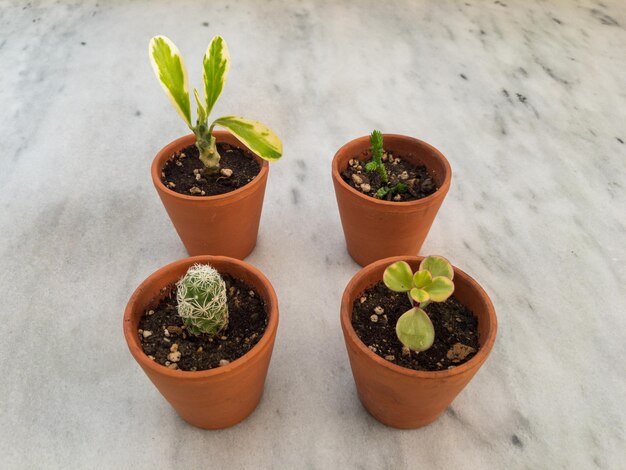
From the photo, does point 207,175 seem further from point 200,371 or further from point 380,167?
point 200,371

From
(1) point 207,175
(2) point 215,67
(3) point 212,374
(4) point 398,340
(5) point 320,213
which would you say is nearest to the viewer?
(3) point 212,374

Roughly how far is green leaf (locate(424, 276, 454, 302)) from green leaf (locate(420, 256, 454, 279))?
3 centimetres

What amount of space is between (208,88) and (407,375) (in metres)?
0.62

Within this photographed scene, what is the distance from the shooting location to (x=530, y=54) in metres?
1.81

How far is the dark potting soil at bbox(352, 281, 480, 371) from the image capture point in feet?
2.77

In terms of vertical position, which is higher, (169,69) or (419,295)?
(169,69)

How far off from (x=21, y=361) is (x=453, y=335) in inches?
30.3

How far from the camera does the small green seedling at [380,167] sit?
109 cm

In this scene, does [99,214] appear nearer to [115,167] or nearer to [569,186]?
[115,167]

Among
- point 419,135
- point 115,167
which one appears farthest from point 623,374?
point 115,167

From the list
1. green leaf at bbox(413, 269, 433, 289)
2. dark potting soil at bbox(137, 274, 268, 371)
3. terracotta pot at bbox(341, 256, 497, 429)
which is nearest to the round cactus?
dark potting soil at bbox(137, 274, 268, 371)

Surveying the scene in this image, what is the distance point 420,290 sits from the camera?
30.7 inches

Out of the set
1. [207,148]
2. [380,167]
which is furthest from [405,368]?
[207,148]

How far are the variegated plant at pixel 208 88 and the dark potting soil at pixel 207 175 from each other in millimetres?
A: 107
